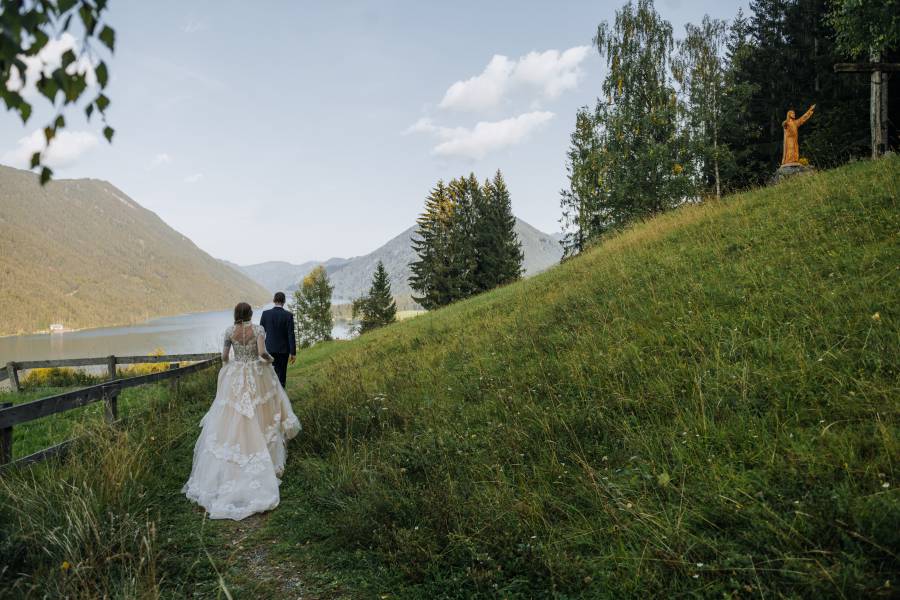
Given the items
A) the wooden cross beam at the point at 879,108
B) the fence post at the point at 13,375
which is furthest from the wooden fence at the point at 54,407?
the wooden cross beam at the point at 879,108

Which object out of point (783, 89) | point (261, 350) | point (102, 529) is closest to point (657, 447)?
point (102, 529)

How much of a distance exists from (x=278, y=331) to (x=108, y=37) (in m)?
7.70

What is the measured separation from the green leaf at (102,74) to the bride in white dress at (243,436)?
4682 millimetres

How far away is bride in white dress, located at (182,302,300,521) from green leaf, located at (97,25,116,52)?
478 cm

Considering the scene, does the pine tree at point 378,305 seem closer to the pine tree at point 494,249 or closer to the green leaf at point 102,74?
the pine tree at point 494,249

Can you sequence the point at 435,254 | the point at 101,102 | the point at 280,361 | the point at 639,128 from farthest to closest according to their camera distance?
the point at 435,254, the point at 639,128, the point at 280,361, the point at 101,102

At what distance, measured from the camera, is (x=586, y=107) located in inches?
979

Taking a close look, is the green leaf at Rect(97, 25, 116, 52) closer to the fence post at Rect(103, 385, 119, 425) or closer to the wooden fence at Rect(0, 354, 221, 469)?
the wooden fence at Rect(0, 354, 221, 469)

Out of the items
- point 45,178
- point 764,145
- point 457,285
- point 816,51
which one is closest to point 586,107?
point 764,145

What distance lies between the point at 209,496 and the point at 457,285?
116 ft

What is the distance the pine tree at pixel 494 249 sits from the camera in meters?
41.1

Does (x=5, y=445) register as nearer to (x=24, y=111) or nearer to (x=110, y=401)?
(x=110, y=401)

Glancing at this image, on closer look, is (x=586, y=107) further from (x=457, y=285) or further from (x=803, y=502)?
(x=803, y=502)

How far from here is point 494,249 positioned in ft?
137
